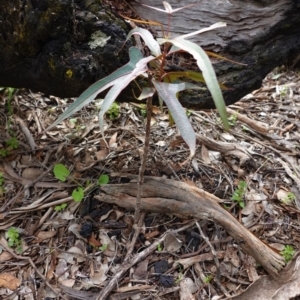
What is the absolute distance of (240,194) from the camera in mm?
1908

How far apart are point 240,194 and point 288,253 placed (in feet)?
1.17

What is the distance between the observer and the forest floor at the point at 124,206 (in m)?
1.64

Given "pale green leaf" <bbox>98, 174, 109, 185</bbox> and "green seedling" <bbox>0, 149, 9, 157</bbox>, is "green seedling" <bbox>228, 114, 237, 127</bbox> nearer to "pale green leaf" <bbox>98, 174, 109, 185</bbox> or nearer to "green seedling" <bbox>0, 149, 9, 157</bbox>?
"pale green leaf" <bbox>98, 174, 109, 185</bbox>

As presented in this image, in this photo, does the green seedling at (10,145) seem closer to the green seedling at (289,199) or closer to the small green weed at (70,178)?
the small green weed at (70,178)

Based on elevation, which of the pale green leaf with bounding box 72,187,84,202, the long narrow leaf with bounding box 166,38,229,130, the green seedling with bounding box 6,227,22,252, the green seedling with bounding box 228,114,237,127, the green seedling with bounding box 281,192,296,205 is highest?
the long narrow leaf with bounding box 166,38,229,130

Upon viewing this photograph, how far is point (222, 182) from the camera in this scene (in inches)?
78.7

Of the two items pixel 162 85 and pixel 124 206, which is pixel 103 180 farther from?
Result: pixel 162 85

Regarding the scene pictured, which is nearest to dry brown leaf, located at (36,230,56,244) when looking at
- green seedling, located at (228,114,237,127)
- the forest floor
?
the forest floor

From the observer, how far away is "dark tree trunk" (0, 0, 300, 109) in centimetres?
160

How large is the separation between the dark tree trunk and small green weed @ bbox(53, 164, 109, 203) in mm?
366

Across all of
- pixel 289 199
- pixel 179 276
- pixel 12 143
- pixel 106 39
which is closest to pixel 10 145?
pixel 12 143

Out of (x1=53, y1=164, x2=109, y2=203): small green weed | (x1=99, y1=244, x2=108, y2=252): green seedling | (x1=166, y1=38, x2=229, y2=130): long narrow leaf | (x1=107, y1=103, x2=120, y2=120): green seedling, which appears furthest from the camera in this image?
(x1=107, y1=103, x2=120, y2=120): green seedling

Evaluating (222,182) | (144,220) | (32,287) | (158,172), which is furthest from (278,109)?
(32,287)

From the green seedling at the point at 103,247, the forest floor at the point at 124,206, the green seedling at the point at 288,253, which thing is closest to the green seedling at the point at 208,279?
the forest floor at the point at 124,206
